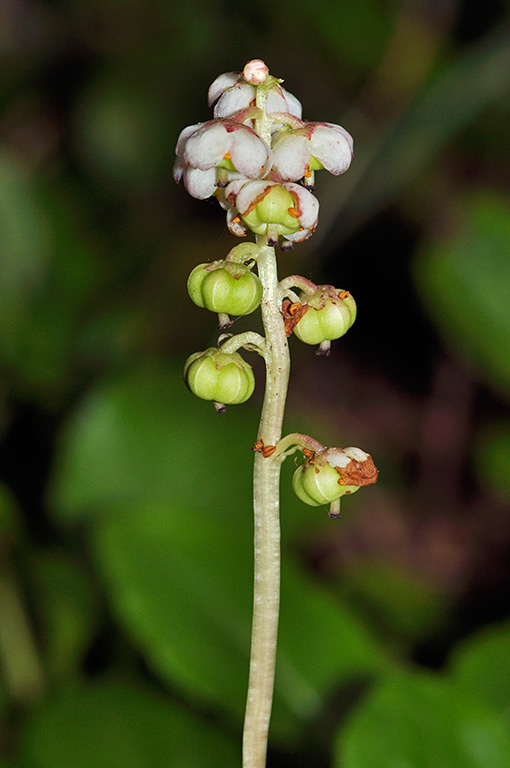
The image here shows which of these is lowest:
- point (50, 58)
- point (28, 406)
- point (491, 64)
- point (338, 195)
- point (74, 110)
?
point (28, 406)

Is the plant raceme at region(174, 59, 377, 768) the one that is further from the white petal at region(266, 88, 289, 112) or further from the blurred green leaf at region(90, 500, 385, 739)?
the blurred green leaf at region(90, 500, 385, 739)

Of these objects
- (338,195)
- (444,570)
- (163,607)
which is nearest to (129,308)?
(338,195)

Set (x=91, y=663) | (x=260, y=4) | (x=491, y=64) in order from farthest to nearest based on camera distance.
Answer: (x=260, y=4)
(x=491, y=64)
(x=91, y=663)

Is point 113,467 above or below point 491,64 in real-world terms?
below

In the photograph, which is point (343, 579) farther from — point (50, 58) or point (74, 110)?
point (50, 58)

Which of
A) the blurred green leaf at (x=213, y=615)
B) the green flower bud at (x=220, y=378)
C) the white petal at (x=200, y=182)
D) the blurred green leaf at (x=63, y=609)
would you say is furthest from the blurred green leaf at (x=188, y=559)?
the white petal at (x=200, y=182)
